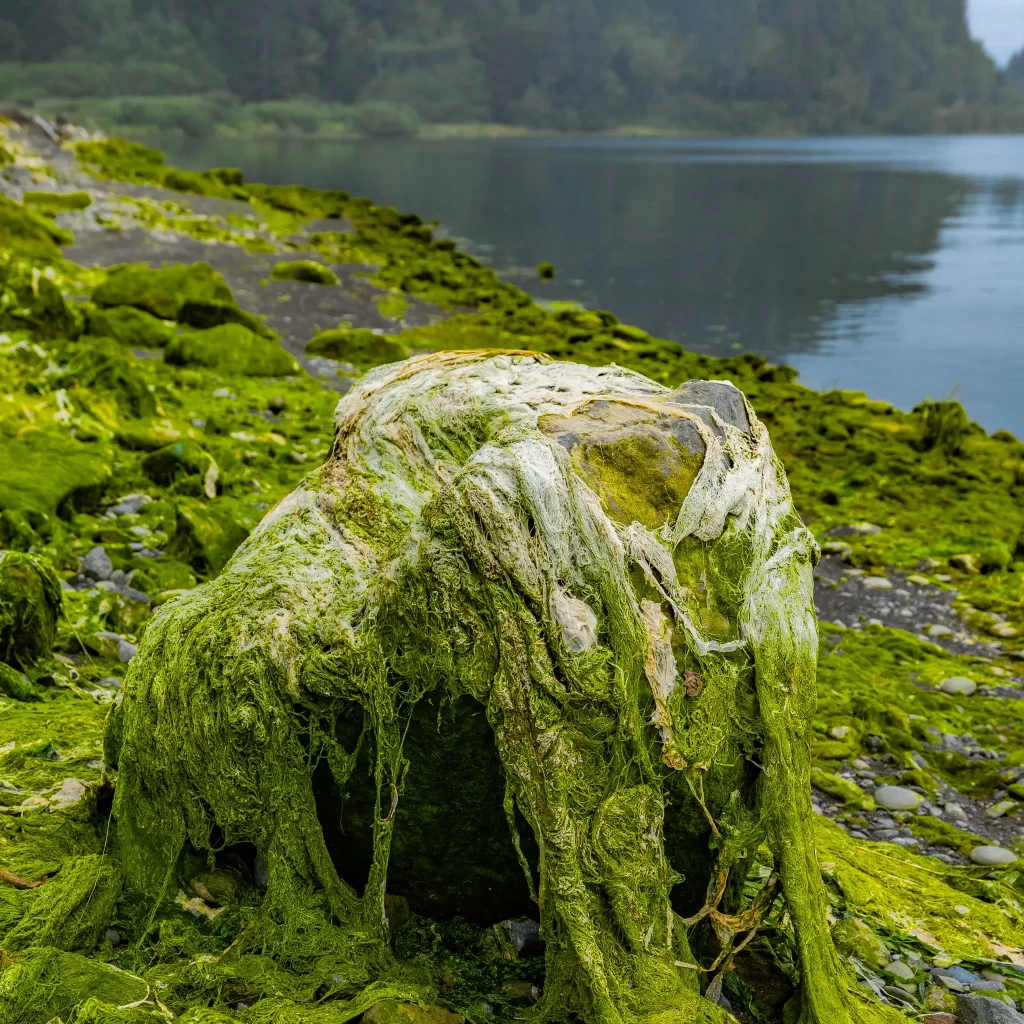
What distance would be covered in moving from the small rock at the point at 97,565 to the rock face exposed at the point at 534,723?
3.11 meters

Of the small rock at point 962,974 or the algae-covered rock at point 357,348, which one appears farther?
the algae-covered rock at point 357,348

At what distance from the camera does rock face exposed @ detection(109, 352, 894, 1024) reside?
11.6 feet

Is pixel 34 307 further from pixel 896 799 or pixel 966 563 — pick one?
pixel 966 563

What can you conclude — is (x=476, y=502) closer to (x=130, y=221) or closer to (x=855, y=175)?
(x=130, y=221)

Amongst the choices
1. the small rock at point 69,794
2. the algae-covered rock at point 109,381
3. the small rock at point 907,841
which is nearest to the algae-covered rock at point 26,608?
the small rock at point 69,794

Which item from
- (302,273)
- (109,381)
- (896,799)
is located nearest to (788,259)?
(302,273)

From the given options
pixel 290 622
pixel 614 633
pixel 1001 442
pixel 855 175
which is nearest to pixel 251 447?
pixel 290 622

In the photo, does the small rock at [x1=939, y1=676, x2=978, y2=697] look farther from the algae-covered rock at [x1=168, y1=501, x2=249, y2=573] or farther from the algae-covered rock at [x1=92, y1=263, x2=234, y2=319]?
the algae-covered rock at [x1=92, y1=263, x2=234, y2=319]

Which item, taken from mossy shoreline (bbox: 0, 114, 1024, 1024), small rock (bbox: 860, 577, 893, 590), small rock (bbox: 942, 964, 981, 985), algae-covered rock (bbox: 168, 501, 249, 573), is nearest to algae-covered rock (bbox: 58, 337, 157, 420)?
mossy shoreline (bbox: 0, 114, 1024, 1024)

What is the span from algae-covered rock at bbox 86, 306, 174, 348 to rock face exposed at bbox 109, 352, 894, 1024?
10.8m

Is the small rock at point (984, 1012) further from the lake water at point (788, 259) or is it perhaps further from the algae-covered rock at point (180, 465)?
the lake water at point (788, 259)

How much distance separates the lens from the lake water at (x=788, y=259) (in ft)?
78.0

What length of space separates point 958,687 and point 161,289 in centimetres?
1335

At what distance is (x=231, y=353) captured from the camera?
13.7 metres
